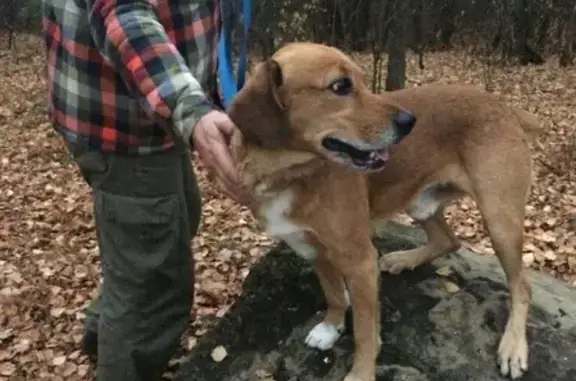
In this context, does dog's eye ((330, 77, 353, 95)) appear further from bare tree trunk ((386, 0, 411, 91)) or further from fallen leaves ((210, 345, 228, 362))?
bare tree trunk ((386, 0, 411, 91))

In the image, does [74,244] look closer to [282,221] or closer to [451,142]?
[282,221]

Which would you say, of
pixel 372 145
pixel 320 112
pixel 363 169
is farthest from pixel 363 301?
pixel 320 112

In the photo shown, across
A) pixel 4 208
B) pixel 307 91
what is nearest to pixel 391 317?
pixel 307 91

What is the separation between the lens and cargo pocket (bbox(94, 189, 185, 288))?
3.96 meters

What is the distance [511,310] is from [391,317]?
665mm

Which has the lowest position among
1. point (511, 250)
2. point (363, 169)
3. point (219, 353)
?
point (219, 353)

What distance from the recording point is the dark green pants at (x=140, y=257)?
3938mm

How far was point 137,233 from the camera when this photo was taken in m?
4.03

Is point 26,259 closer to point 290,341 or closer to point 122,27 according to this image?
point 290,341

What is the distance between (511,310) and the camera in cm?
419

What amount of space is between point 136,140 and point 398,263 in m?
1.89

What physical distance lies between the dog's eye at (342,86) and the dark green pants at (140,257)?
114 cm

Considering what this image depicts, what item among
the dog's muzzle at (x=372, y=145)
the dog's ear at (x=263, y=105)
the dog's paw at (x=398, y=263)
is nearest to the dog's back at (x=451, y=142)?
the dog's paw at (x=398, y=263)

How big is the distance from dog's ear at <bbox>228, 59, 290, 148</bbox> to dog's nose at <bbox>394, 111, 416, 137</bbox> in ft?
1.53
